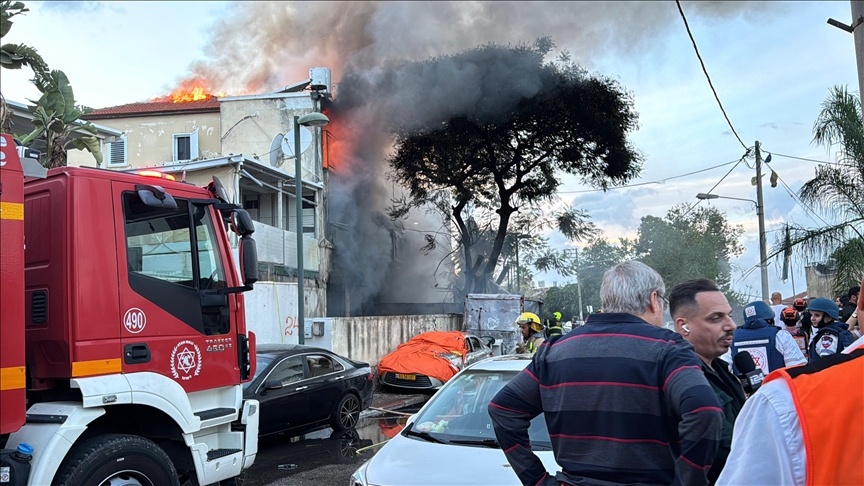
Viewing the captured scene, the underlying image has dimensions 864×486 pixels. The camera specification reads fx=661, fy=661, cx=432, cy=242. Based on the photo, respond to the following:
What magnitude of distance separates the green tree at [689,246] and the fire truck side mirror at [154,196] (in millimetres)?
30447

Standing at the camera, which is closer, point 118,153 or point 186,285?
point 186,285

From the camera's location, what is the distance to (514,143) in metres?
26.1

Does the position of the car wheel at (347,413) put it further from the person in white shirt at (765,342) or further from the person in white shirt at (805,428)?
the person in white shirt at (805,428)

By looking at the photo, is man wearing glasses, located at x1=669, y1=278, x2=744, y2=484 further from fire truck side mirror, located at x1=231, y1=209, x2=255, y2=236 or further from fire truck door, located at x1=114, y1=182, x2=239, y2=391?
fire truck door, located at x1=114, y1=182, x2=239, y2=391

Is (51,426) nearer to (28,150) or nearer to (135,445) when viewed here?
(135,445)

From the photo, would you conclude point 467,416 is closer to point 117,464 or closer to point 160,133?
point 117,464

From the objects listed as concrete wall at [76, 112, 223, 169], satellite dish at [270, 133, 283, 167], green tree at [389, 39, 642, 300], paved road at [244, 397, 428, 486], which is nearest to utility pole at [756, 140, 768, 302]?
green tree at [389, 39, 642, 300]

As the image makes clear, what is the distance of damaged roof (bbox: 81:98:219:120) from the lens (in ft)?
78.3

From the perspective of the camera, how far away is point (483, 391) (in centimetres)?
525

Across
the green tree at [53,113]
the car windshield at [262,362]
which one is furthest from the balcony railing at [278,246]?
the green tree at [53,113]

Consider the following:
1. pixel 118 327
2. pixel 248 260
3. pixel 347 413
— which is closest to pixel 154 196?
pixel 248 260

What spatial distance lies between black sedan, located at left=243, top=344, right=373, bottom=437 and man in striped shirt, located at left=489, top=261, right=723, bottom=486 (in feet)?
21.7

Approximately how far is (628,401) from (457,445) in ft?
7.94

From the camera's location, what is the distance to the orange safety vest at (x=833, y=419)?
1243 millimetres
